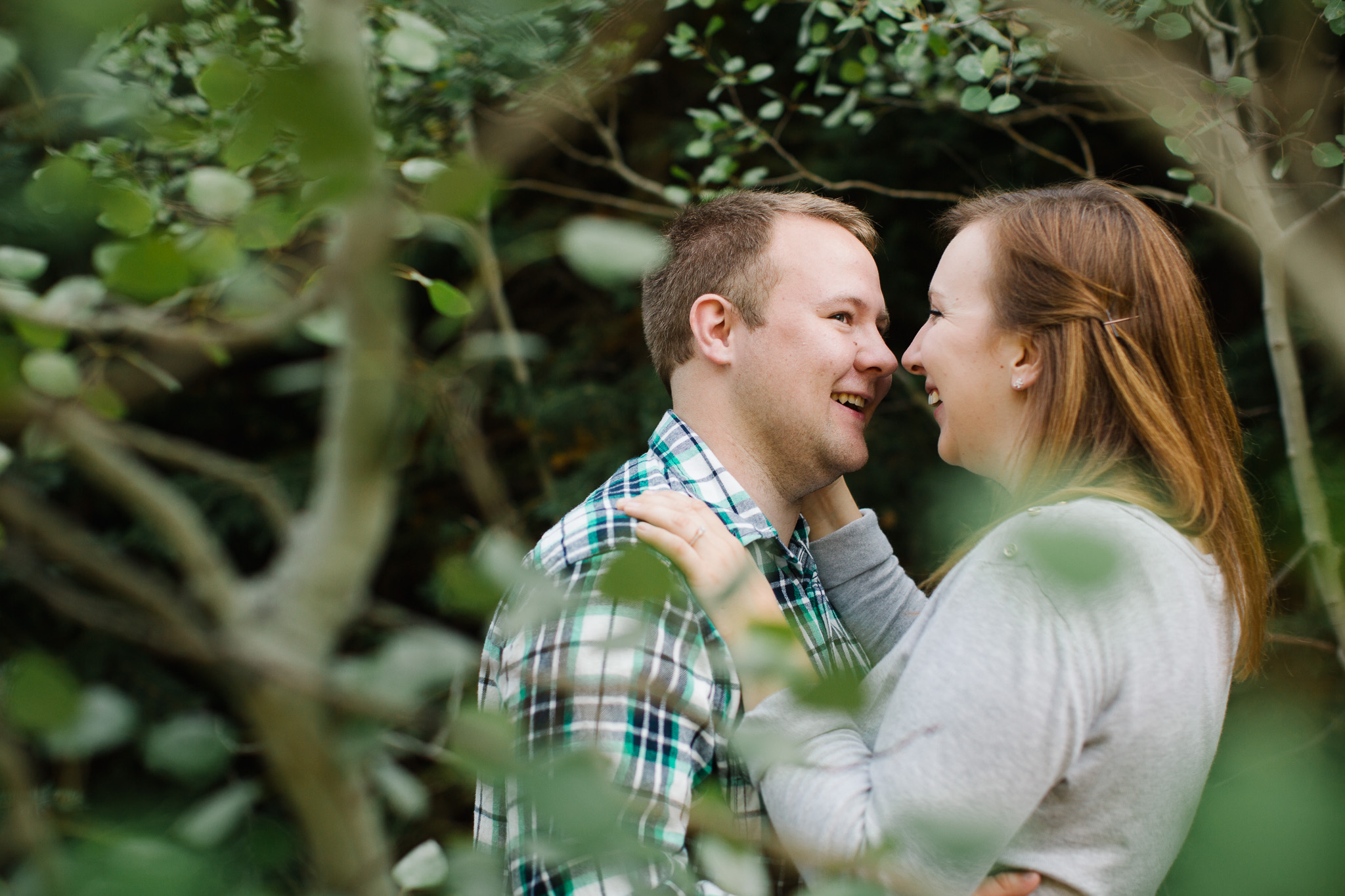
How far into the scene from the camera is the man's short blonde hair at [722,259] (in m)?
1.91

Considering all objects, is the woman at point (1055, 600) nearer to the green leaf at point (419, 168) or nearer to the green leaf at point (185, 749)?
the green leaf at point (185, 749)

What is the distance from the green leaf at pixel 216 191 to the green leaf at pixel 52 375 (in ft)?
0.60

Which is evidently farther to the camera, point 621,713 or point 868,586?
point 868,586

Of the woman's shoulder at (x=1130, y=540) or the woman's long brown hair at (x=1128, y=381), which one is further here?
the woman's long brown hair at (x=1128, y=381)

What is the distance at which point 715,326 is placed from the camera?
190cm

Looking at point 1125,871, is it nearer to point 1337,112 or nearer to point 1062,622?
point 1062,622

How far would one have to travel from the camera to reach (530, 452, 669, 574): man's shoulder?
1392 mm

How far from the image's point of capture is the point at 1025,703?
1056 millimetres

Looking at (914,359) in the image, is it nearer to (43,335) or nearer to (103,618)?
(43,335)

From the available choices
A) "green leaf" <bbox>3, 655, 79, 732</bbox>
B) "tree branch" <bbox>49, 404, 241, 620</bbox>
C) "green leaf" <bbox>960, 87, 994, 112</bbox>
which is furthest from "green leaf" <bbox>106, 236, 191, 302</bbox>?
"green leaf" <bbox>960, 87, 994, 112</bbox>

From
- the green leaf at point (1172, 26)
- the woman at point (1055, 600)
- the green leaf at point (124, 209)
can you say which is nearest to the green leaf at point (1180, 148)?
the green leaf at point (1172, 26)

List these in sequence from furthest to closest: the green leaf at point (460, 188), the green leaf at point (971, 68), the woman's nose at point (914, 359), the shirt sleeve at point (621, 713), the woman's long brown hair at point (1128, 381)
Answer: the green leaf at point (971, 68)
the woman's nose at point (914, 359)
the woman's long brown hair at point (1128, 381)
the shirt sleeve at point (621, 713)
the green leaf at point (460, 188)

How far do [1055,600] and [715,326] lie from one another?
120 centimetres

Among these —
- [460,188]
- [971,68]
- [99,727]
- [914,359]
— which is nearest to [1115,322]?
[914,359]
